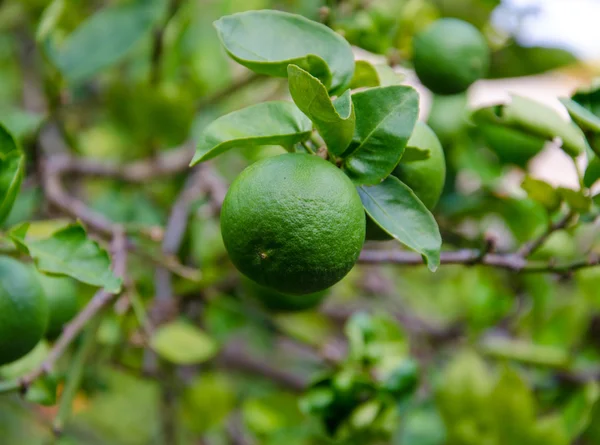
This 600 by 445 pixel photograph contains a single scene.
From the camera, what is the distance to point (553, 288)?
1.64 metres

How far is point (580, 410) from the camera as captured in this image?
1430mm

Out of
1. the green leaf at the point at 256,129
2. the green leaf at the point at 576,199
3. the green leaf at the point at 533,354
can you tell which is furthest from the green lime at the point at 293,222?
the green leaf at the point at 533,354

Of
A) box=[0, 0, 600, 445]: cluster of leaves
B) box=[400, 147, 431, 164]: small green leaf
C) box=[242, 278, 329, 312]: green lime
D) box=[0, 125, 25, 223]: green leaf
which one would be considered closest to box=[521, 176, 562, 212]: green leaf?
box=[0, 0, 600, 445]: cluster of leaves

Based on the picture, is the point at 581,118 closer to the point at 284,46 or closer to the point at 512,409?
the point at 284,46

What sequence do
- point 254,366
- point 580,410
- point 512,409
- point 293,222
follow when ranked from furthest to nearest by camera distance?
point 254,366
point 580,410
point 512,409
point 293,222

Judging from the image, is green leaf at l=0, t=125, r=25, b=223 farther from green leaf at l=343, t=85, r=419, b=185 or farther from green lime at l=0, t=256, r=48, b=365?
green leaf at l=343, t=85, r=419, b=185

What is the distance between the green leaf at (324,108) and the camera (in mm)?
624

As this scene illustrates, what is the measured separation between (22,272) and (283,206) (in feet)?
1.24

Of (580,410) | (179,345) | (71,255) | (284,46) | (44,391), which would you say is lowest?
(580,410)

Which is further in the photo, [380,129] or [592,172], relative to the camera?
[592,172]

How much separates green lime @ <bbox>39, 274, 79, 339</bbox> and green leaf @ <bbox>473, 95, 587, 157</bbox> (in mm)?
665

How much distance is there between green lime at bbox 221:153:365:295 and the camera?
2.12ft

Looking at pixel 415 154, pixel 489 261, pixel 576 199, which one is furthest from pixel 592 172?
pixel 415 154

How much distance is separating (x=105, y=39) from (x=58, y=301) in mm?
658
